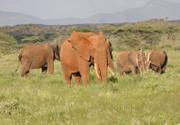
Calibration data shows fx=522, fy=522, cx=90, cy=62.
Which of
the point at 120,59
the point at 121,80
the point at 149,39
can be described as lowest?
the point at 149,39

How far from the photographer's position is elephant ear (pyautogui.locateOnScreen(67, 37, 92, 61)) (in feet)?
52.5

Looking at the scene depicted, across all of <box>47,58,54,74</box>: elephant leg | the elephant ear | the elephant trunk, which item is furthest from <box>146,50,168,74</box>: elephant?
the elephant trunk

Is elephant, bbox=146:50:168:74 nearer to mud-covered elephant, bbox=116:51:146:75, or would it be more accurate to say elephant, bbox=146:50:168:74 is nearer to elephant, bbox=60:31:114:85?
mud-covered elephant, bbox=116:51:146:75

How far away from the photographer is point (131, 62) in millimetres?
29531

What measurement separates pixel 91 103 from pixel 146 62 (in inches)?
645

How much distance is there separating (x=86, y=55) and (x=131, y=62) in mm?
13739

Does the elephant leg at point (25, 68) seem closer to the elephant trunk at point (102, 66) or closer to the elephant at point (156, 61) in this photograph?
the elephant at point (156, 61)

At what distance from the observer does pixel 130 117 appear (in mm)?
9711

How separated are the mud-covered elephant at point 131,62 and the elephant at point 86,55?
388 inches

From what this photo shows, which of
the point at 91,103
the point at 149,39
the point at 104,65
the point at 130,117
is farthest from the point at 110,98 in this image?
the point at 149,39

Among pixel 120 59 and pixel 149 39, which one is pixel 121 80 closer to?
pixel 120 59

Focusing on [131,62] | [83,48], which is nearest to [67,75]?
[83,48]

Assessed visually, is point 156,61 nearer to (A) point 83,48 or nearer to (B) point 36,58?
(B) point 36,58

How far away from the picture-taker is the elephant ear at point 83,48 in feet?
52.5
